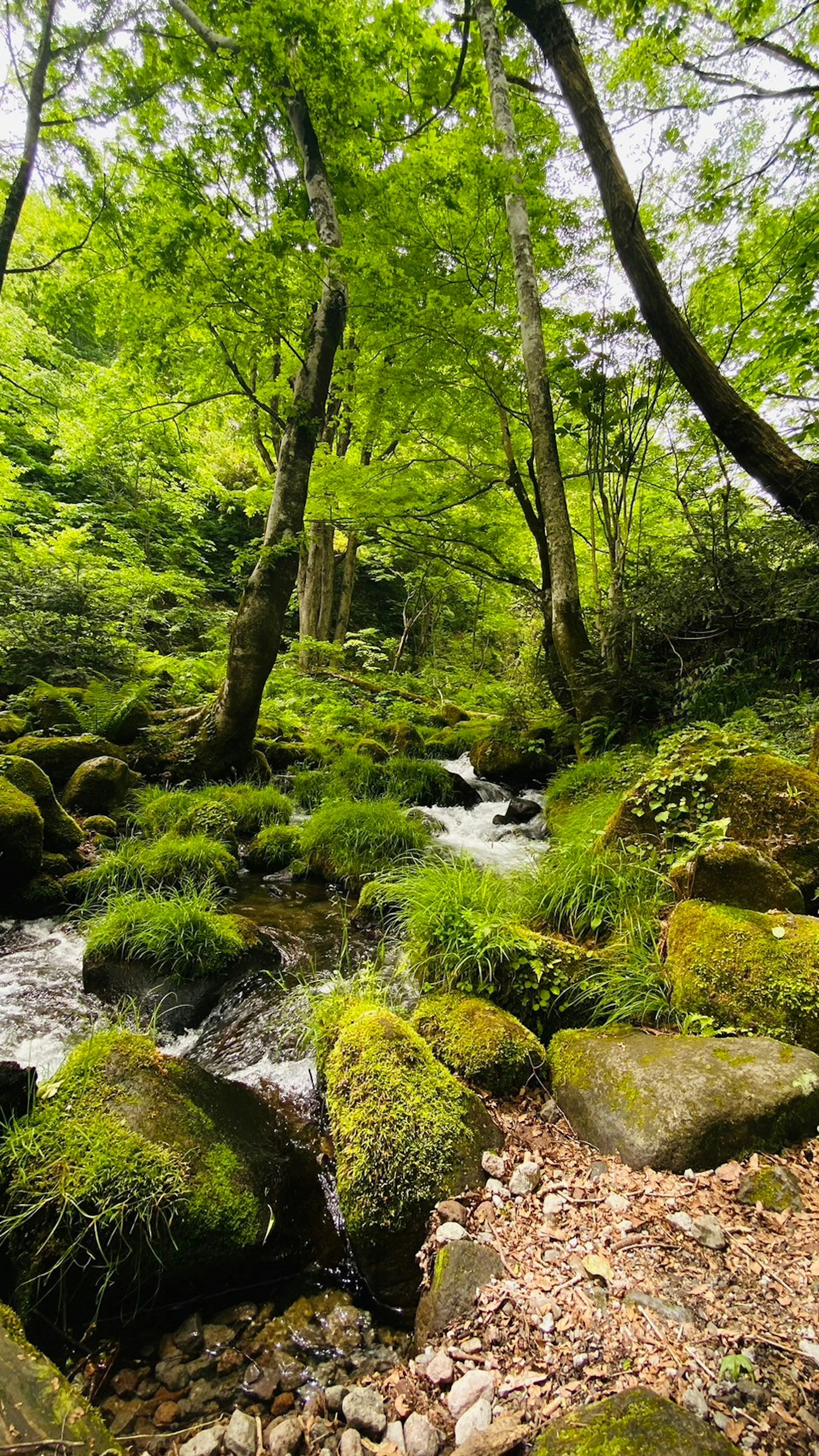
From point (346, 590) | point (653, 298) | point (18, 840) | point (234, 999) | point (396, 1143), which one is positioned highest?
point (653, 298)

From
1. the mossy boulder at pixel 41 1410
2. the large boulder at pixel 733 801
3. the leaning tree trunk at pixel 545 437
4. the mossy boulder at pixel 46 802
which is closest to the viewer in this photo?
the mossy boulder at pixel 41 1410

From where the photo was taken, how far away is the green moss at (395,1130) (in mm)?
2045

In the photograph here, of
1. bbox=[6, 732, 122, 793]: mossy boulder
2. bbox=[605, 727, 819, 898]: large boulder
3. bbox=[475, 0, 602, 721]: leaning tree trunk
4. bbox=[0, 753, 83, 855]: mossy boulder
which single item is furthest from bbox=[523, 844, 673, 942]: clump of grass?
bbox=[6, 732, 122, 793]: mossy boulder

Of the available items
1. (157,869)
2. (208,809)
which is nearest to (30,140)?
(208,809)

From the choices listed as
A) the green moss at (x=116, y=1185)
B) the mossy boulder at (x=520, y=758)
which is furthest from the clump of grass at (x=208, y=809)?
the green moss at (x=116, y=1185)

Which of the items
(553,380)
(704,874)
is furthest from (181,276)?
(704,874)

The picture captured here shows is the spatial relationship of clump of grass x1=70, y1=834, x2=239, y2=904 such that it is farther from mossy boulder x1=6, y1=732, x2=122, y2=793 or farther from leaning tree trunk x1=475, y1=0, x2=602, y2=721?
leaning tree trunk x1=475, y1=0, x2=602, y2=721

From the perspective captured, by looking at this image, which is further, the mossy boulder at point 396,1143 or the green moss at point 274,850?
the green moss at point 274,850

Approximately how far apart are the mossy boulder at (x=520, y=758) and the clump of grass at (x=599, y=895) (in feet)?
14.7

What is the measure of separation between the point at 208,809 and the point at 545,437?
258 inches

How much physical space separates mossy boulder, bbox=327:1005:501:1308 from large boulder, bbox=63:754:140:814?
16.2 feet

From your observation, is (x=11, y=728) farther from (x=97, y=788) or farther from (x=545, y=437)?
(x=545, y=437)

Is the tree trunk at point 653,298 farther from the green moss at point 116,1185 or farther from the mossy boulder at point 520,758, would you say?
the green moss at point 116,1185

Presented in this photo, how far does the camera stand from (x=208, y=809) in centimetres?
625
